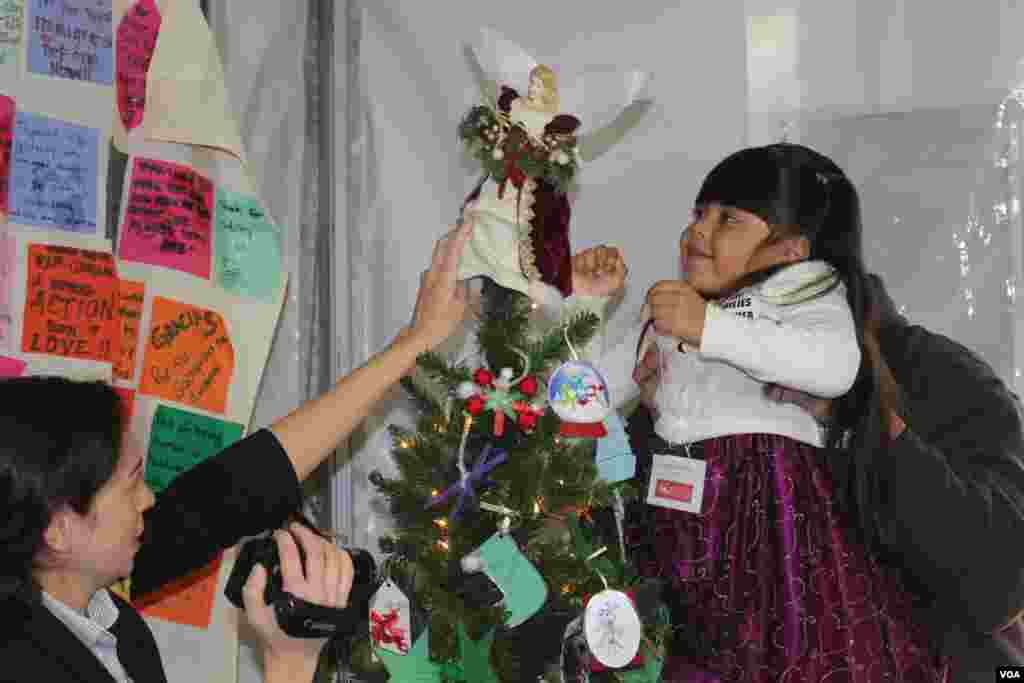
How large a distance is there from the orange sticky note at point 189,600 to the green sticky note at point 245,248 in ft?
1.88

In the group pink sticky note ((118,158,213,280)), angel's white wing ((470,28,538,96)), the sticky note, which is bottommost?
pink sticky note ((118,158,213,280))

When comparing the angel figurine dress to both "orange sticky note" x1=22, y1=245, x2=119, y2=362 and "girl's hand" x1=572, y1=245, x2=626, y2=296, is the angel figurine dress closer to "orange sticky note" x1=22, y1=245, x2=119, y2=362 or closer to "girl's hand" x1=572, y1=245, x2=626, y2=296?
"girl's hand" x1=572, y1=245, x2=626, y2=296

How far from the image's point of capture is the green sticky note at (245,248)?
2186 mm

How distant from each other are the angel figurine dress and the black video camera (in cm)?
70

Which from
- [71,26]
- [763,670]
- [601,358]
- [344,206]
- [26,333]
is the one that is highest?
[71,26]

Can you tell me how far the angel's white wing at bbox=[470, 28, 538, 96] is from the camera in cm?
185

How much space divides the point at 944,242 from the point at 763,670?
52.2 inches

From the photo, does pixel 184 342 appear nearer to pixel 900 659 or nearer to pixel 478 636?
pixel 478 636

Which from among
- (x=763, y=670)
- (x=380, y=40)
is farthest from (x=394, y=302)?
(x=763, y=670)

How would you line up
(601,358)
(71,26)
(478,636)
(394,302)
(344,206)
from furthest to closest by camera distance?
(394,302) → (344,206) → (601,358) → (71,26) → (478,636)

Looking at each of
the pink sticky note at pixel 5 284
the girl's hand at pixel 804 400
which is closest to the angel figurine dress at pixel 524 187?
the girl's hand at pixel 804 400

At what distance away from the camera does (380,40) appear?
8.81 ft

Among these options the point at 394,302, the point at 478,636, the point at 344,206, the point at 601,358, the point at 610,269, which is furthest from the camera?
the point at 394,302

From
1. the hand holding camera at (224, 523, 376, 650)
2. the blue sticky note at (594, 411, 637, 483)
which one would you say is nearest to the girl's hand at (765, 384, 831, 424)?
the blue sticky note at (594, 411, 637, 483)
